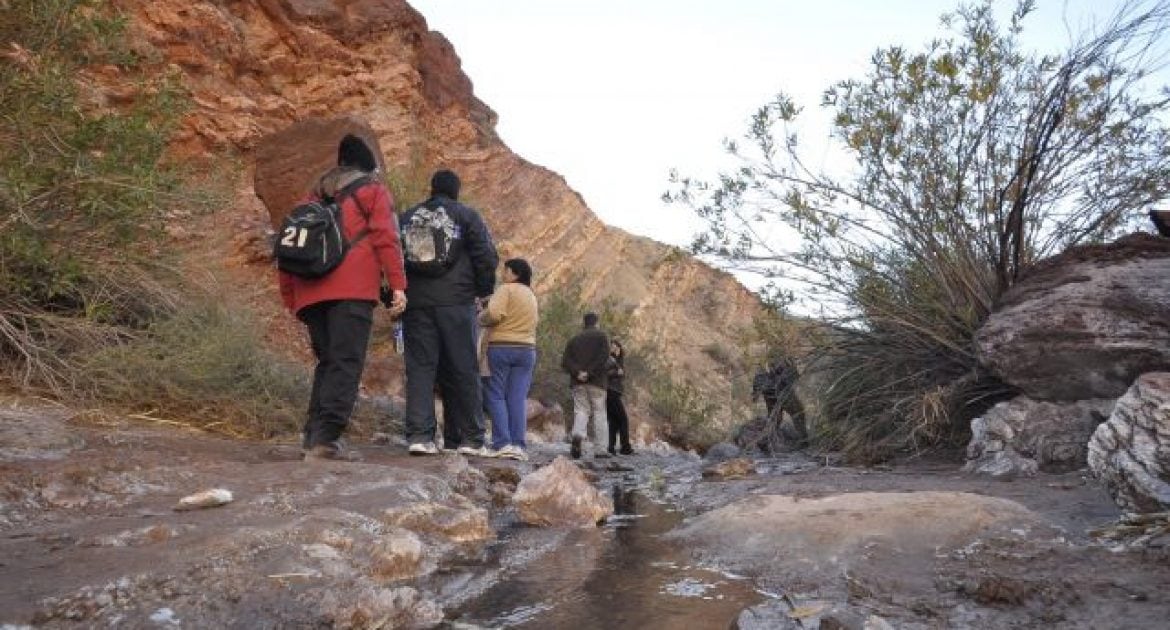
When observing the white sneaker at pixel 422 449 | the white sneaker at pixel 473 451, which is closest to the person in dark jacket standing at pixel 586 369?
the white sneaker at pixel 473 451

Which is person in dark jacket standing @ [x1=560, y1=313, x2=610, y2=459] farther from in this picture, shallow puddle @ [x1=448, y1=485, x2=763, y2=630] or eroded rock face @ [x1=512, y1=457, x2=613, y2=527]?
shallow puddle @ [x1=448, y1=485, x2=763, y2=630]

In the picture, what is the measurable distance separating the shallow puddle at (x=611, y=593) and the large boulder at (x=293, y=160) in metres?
14.0

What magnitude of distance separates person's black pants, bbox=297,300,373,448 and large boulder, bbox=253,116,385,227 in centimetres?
1178

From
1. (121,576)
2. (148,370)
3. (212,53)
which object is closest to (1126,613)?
(121,576)

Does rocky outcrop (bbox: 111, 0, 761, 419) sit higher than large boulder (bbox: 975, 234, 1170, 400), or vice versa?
rocky outcrop (bbox: 111, 0, 761, 419)

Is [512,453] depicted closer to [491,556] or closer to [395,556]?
[491,556]

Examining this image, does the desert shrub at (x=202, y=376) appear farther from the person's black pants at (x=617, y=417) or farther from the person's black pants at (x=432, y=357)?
the person's black pants at (x=617, y=417)

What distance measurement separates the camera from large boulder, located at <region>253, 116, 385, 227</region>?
53.1ft

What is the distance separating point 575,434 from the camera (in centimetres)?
923

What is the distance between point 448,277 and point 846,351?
11.1ft

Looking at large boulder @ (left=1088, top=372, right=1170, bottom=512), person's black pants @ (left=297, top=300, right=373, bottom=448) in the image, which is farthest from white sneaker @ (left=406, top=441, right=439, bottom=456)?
large boulder @ (left=1088, top=372, right=1170, bottom=512)

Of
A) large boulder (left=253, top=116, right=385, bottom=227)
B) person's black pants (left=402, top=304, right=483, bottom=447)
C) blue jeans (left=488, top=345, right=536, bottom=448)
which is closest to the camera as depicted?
person's black pants (left=402, top=304, right=483, bottom=447)

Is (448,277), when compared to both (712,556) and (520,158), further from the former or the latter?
(520,158)

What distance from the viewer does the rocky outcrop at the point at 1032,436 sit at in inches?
187
